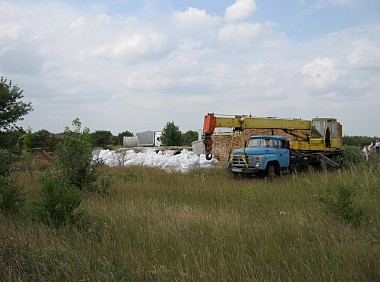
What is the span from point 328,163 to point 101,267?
50.0 ft

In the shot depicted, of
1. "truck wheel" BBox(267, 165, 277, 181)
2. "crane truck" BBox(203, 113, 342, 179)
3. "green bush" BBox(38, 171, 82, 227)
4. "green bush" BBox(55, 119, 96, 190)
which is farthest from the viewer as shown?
"truck wheel" BBox(267, 165, 277, 181)

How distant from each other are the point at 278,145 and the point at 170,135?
29.6m

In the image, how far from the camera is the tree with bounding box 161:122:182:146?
4534 centimetres

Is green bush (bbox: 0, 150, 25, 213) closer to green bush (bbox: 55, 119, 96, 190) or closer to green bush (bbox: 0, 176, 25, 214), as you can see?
green bush (bbox: 0, 176, 25, 214)

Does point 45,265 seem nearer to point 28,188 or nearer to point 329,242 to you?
point 329,242

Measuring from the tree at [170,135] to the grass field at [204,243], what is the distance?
36210 millimetres

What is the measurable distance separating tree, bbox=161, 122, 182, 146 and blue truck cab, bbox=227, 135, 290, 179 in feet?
94.2

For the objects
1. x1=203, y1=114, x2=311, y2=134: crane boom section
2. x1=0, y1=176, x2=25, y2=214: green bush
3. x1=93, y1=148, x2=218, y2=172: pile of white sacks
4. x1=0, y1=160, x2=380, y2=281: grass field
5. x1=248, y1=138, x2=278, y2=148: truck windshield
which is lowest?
x1=0, y1=160, x2=380, y2=281: grass field

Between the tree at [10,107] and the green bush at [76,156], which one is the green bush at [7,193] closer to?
the green bush at [76,156]

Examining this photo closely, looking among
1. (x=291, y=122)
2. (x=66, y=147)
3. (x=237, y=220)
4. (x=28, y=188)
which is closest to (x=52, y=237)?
(x=237, y=220)

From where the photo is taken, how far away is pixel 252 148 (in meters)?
16.1

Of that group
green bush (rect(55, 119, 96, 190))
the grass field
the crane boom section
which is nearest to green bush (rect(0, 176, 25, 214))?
the grass field

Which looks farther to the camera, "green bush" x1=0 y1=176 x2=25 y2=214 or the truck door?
the truck door

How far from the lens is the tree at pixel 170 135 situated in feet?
149
